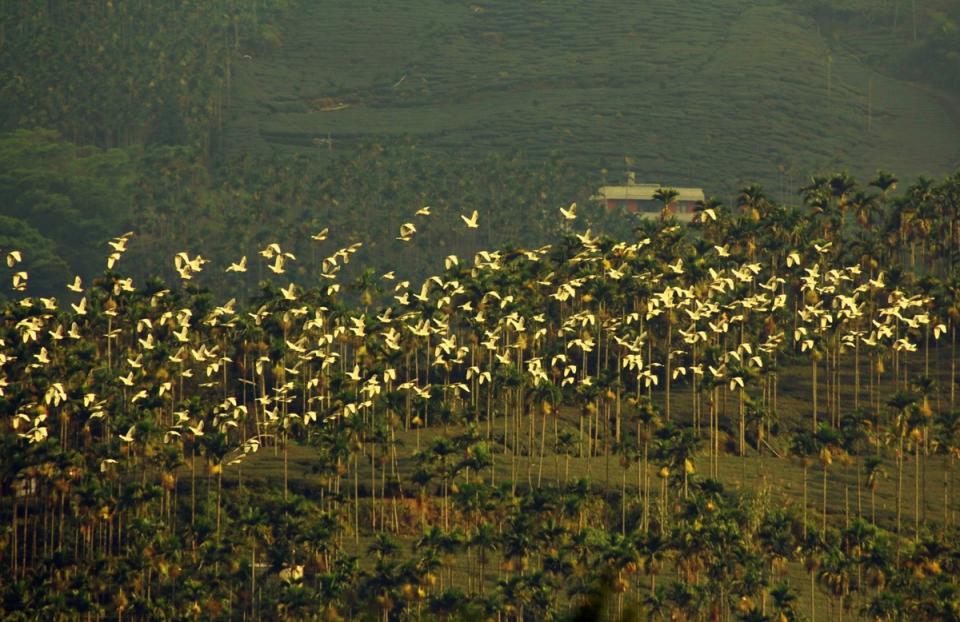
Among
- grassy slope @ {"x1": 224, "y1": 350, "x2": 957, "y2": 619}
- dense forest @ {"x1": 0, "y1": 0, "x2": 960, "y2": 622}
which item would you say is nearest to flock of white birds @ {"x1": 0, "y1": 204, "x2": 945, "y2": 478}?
dense forest @ {"x1": 0, "y1": 0, "x2": 960, "y2": 622}

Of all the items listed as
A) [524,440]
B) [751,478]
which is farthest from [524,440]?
[751,478]

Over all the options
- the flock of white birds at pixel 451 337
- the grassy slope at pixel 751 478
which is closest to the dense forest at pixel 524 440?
the grassy slope at pixel 751 478

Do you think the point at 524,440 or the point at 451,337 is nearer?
the point at 524,440

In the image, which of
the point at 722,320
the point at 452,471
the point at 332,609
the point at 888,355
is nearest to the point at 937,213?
the point at 888,355

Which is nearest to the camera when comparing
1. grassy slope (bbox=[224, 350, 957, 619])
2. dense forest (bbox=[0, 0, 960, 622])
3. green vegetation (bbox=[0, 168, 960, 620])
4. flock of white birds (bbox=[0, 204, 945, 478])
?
dense forest (bbox=[0, 0, 960, 622])

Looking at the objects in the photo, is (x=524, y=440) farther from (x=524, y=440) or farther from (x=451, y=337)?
(x=451, y=337)

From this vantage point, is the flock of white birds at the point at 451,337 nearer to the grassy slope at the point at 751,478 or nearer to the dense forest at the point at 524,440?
the dense forest at the point at 524,440

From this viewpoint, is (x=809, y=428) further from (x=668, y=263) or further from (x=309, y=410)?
(x=309, y=410)

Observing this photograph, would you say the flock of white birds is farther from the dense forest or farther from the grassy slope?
the grassy slope
